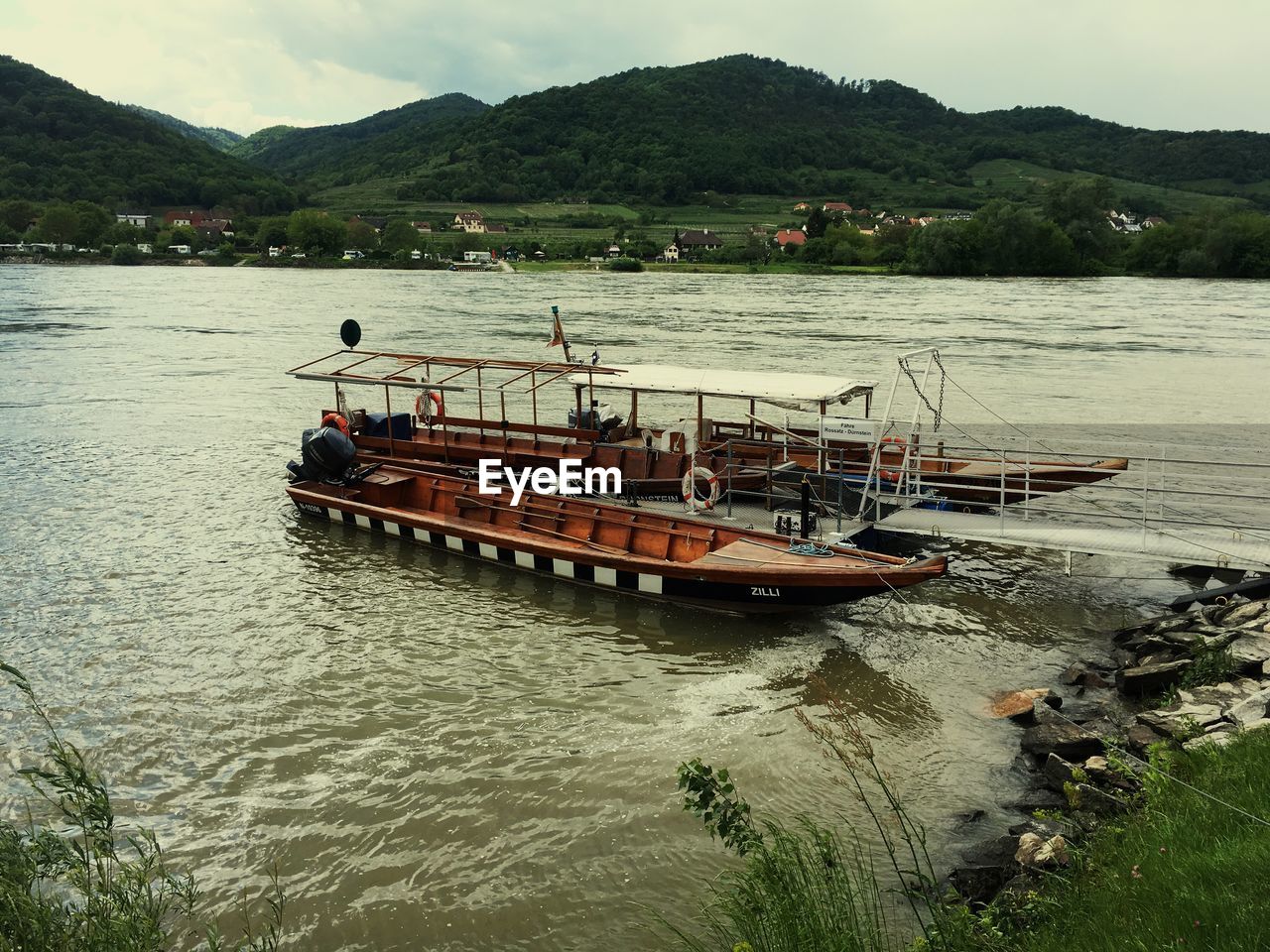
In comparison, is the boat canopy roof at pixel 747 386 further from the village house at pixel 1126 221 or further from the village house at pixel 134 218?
the village house at pixel 134 218

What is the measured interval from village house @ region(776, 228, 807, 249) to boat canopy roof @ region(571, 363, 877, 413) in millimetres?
116461

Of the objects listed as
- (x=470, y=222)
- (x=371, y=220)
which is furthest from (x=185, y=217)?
(x=470, y=222)

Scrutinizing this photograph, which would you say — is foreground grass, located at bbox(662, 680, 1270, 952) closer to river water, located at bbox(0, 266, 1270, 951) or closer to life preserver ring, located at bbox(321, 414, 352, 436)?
river water, located at bbox(0, 266, 1270, 951)

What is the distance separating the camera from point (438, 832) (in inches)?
363

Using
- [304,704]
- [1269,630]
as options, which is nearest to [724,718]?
[304,704]

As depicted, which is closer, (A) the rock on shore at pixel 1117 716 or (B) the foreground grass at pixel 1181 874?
(B) the foreground grass at pixel 1181 874

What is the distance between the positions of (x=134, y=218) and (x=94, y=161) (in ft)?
89.5

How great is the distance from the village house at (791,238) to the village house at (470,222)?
51246mm

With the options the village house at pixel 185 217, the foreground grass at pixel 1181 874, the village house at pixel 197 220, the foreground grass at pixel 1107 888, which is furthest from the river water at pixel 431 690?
the village house at pixel 185 217

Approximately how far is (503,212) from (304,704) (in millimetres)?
174480

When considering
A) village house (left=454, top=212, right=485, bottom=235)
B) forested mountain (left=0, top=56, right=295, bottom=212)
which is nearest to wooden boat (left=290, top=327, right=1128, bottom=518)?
village house (left=454, top=212, right=485, bottom=235)

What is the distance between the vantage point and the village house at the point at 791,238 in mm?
130875

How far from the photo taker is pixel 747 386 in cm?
1606

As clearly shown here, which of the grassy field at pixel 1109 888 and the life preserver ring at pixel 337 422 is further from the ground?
the life preserver ring at pixel 337 422
